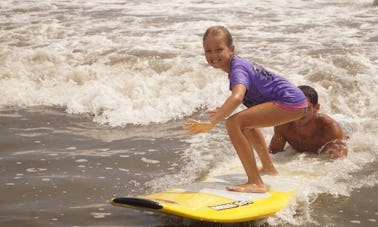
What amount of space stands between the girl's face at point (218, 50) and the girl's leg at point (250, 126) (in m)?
0.38

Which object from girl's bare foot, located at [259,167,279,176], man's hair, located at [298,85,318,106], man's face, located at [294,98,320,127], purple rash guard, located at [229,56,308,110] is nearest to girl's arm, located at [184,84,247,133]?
purple rash guard, located at [229,56,308,110]

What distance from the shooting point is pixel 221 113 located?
352 centimetres

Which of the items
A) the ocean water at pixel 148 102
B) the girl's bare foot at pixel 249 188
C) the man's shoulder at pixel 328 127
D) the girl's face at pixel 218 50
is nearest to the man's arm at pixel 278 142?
the ocean water at pixel 148 102

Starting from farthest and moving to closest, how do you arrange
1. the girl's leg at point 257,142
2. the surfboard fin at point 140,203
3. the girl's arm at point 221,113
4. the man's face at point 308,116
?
the man's face at point 308,116
the girl's leg at point 257,142
the girl's arm at point 221,113
the surfboard fin at point 140,203

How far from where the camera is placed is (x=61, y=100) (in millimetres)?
6719

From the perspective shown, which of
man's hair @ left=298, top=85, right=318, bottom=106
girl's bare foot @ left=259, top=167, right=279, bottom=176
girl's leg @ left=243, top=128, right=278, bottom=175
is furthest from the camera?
man's hair @ left=298, top=85, right=318, bottom=106

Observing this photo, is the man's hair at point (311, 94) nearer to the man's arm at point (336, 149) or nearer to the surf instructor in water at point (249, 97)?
the man's arm at point (336, 149)

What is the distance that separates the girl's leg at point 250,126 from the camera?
381cm

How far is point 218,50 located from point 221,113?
1.67 feet

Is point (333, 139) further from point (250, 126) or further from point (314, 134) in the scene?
point (250, 126)

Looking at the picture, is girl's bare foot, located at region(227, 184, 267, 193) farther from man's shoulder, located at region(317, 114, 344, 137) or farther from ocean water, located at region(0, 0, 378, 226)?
man's shoulder, located at region(317, 114, 344, 137)

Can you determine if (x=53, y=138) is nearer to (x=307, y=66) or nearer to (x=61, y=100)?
(x=61, y=100)

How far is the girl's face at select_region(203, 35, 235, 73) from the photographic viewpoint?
12.4ft

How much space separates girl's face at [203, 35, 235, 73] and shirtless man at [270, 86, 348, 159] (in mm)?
1297
